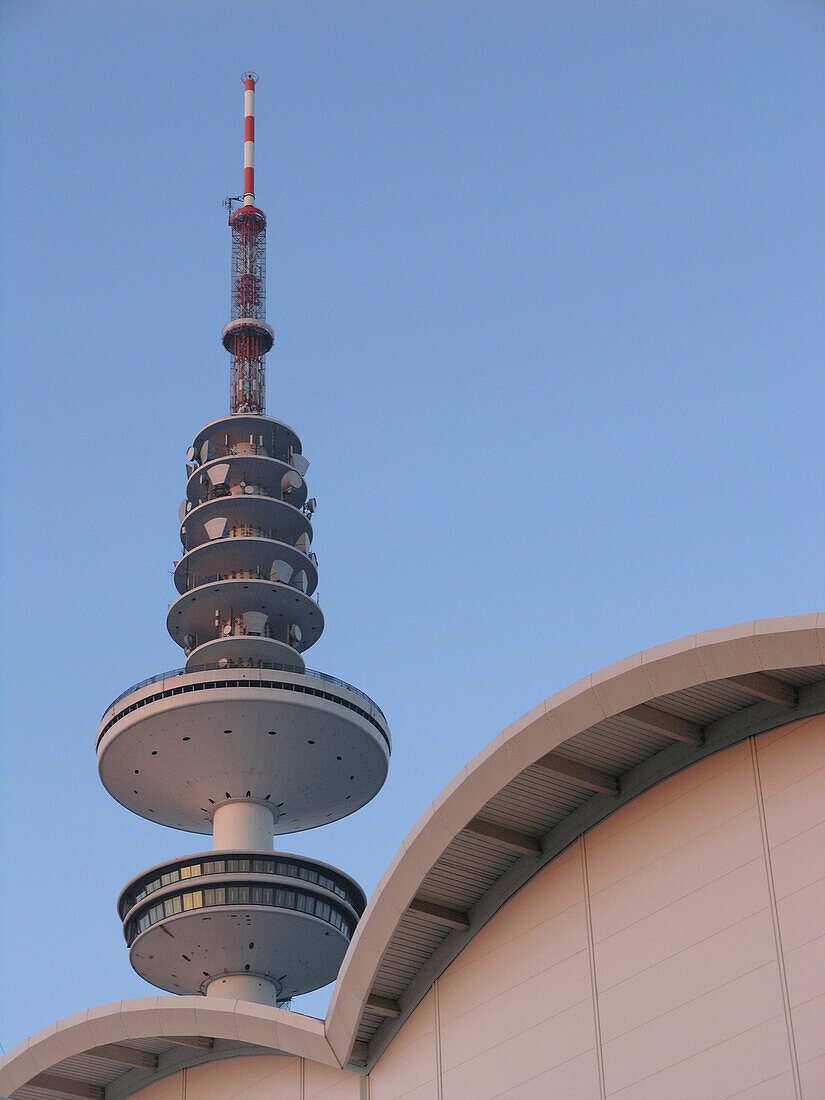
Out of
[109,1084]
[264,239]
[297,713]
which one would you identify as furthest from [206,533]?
[109,1084]

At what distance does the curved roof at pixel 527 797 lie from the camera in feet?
70.0

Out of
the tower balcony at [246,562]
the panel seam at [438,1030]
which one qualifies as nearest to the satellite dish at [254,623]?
the tower balcony at [246,562]

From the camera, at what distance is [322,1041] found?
80.7 feet

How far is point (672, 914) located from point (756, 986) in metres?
2.05

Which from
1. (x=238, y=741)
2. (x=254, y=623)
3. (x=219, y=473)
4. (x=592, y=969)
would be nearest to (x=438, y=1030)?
(x=592, y=969)

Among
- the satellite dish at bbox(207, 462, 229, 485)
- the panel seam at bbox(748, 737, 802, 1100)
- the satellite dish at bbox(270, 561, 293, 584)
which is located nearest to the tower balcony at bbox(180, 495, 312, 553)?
the satellite dish at bbox(207, 462, 229, 485)

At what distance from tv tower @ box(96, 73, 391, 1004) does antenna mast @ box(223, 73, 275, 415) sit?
11327 mm

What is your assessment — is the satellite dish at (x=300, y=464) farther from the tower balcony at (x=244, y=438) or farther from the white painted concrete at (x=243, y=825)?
the white painted concrete at (x=243, y=825)

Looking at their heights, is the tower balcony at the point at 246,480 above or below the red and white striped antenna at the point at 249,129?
below

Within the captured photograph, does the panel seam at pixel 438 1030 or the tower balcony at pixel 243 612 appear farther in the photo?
the tower balcony at pixel 243 612

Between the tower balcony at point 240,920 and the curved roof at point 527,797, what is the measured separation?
1650 inches

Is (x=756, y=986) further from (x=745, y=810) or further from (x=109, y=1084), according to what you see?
(x=109, y=1084)

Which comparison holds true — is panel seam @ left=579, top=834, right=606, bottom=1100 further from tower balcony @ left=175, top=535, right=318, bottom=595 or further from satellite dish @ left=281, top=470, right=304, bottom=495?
satellite dish @ left=281, top=470, right=304, bottom=495

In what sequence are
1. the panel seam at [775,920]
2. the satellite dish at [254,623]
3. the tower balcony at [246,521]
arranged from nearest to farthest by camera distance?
the panel seam at [775,920] → the satellite dish at [254,623] → the tower balcony at [246,521]
